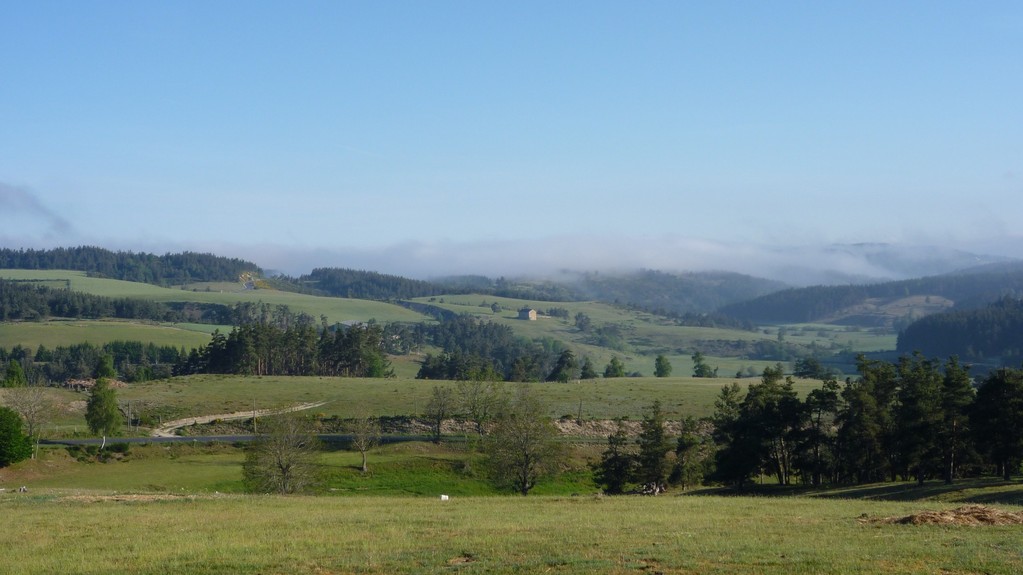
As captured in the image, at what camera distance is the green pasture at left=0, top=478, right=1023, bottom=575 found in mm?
23891

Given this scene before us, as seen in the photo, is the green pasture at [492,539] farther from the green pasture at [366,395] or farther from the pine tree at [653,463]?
the green pasture at [366,395]

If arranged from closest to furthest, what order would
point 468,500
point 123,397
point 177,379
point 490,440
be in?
point 468,500 → point 490,440 → point 123,397 → point 177,379

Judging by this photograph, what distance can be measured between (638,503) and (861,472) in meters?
30.2

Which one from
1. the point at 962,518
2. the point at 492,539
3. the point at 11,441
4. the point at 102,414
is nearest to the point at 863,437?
the point at 962,518

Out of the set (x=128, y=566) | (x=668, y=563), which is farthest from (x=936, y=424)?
(x=128, y=566)

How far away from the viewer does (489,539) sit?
28.7 m

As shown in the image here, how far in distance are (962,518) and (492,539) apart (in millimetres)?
14928

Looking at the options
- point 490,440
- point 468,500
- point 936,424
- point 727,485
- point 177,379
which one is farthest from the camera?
point 177,379

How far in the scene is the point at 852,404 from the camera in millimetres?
65875

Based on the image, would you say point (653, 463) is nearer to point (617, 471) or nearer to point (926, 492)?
point (617, 471)

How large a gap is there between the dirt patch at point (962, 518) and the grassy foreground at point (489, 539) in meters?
0.98

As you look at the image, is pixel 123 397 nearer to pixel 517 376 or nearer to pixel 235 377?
pixel 235 377

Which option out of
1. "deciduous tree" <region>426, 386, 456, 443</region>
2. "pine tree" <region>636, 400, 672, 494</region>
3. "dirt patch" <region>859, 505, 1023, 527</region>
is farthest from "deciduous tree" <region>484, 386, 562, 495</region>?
"dirt patch" <region>859, 505, 1023, 527</region>

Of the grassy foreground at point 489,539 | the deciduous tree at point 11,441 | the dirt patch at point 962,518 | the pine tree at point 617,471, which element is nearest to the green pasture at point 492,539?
the grassy foreground at point 489,539
